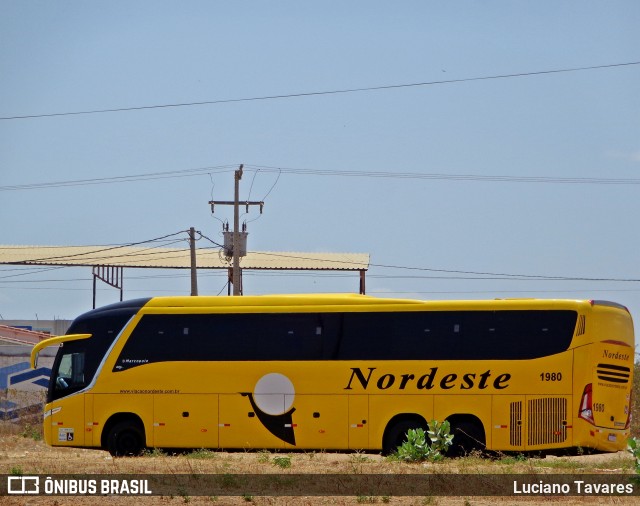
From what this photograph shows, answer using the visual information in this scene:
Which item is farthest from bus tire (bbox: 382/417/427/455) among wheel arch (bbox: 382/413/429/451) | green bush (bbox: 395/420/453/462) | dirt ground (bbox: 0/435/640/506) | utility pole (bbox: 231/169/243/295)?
utility pole (bbox: 231/169/243/295)

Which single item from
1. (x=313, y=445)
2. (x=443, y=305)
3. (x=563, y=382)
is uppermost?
(x=443, y=305)

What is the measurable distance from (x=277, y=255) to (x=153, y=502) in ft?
149

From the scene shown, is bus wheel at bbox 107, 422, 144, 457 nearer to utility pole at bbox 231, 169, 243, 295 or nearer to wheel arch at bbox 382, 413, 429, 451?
wheel arch at bbox 382, 413, 429, 451

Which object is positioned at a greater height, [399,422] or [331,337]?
[331,337]

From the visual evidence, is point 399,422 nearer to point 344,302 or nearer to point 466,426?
point 466,426

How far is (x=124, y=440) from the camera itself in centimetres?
2419

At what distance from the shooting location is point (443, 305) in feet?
76.2

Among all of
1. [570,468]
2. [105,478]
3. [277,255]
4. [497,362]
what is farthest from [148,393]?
[277,255]

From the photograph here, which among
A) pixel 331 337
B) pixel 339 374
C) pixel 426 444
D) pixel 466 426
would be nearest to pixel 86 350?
pixel 331 337

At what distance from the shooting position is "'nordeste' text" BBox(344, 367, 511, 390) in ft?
74.3

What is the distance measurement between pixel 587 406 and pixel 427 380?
3.38 metres

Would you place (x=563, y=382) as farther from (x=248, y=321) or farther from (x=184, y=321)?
(x=184, y=321)

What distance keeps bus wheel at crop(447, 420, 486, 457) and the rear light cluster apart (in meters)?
2.14

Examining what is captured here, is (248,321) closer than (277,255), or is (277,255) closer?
(248,321)
